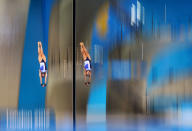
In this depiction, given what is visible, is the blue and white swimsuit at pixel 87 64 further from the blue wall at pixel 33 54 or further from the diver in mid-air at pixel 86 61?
the blue wall at pixel 33 54

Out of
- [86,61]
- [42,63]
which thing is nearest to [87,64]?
[86,61]

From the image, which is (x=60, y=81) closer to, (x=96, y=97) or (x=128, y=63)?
(x=96, y=97)

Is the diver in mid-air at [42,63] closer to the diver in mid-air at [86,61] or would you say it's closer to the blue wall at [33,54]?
the blue wall at [33,54]

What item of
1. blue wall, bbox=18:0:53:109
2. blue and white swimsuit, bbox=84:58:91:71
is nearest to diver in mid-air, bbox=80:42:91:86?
blue and white swimsuit, bbox=84:58:91:71

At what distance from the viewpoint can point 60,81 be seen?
2146 mm

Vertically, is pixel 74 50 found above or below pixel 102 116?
above

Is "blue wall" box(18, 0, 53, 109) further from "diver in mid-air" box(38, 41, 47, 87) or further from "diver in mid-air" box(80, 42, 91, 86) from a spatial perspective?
"diver in mid-air" box(80, 42, 91, 86)

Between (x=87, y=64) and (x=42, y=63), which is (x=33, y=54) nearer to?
(x=42, y=63)

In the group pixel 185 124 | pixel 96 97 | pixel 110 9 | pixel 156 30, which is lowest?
pixel 185 124

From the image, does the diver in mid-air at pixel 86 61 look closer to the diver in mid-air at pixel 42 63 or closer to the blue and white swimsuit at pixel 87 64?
the blue and white swimsuit at pixel 87 64

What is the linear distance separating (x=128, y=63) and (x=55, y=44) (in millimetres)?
677

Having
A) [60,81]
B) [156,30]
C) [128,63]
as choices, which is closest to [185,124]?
[128,63]

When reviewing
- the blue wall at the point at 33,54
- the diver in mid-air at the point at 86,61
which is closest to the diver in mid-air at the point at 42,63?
the blue wall at the point at 33,54

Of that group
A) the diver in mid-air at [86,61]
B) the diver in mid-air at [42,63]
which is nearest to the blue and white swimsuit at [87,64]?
the diver in mid-air at [86,61]
